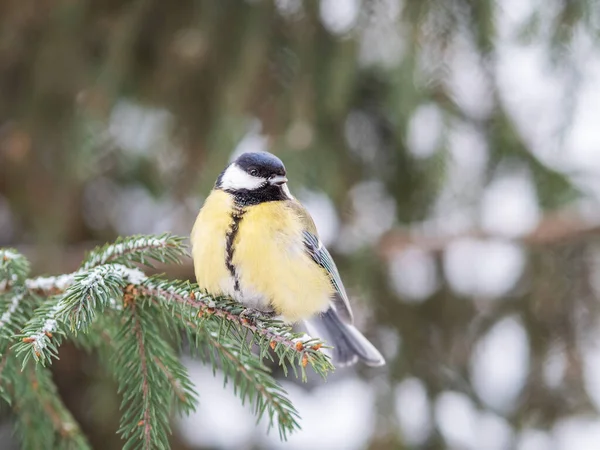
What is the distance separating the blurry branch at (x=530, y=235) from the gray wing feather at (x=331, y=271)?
90cm

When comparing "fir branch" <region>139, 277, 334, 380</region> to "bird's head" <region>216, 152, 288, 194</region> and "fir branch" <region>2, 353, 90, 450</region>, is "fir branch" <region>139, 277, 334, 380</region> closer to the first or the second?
"fir branch" <region>2, 353, 90, 450</region>

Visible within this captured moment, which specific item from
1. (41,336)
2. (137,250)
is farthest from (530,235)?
(41,336)

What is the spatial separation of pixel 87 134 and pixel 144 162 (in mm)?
579

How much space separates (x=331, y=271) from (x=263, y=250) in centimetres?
36

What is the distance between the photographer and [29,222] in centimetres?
362

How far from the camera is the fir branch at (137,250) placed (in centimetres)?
167

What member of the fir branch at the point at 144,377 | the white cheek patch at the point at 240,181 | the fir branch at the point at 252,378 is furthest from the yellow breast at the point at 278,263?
the fir branch at the point at 144,377

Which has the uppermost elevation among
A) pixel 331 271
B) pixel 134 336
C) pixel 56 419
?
pixel 331 271

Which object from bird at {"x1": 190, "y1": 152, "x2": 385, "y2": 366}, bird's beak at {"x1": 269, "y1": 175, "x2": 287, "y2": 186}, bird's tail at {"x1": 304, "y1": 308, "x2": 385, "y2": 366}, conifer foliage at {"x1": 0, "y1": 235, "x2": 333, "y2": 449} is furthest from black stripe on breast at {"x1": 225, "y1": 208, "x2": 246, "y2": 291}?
bird's tail at {"x1": 304, "y1": 308, "x2": 385, "y2": 366}

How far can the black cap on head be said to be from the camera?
7.03 feet

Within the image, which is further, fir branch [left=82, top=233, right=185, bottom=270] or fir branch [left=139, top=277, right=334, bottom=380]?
fir branch [left=82, top=233, right=185, bottom=270]

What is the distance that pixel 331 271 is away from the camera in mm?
2207

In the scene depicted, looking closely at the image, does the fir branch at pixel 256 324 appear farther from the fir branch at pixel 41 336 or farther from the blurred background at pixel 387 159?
the blurred background at pixel 387 159

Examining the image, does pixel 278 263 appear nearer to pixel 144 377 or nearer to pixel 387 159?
pixel 144 377
